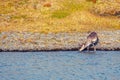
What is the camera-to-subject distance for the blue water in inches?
1226

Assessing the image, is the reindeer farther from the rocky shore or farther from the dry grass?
the dry grass

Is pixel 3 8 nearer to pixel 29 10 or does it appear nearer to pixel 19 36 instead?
pixel 29 10

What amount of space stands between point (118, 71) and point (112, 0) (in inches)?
965

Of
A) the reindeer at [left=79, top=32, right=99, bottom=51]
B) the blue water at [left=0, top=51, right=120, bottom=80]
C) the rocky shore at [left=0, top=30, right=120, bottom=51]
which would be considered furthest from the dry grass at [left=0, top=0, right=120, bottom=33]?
Answer: the blue water at [left=0, top=51, right=120, bottom=80]

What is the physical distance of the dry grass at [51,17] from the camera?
47.9m

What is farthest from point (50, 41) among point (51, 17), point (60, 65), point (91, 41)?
point (51, 17)

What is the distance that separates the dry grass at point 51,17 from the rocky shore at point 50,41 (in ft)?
7.25

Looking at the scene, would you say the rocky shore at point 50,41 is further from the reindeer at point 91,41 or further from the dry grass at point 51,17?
the dry grass at point 51,17

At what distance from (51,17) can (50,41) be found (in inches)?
371

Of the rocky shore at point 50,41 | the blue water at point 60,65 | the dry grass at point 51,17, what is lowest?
the blue water at point 60,65

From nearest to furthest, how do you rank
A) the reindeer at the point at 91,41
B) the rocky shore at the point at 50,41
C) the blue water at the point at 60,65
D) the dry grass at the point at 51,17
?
the blue water at the point at 60,65 → the rocky shore at the point at 50,41 → the reindeer at the point at 91,41 → the dry grass at the point at 51,17

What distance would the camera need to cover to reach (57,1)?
180 feet

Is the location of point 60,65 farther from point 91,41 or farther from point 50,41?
point 50,41

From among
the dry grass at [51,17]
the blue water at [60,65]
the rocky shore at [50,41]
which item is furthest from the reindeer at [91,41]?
the dry grass at [51,17]
